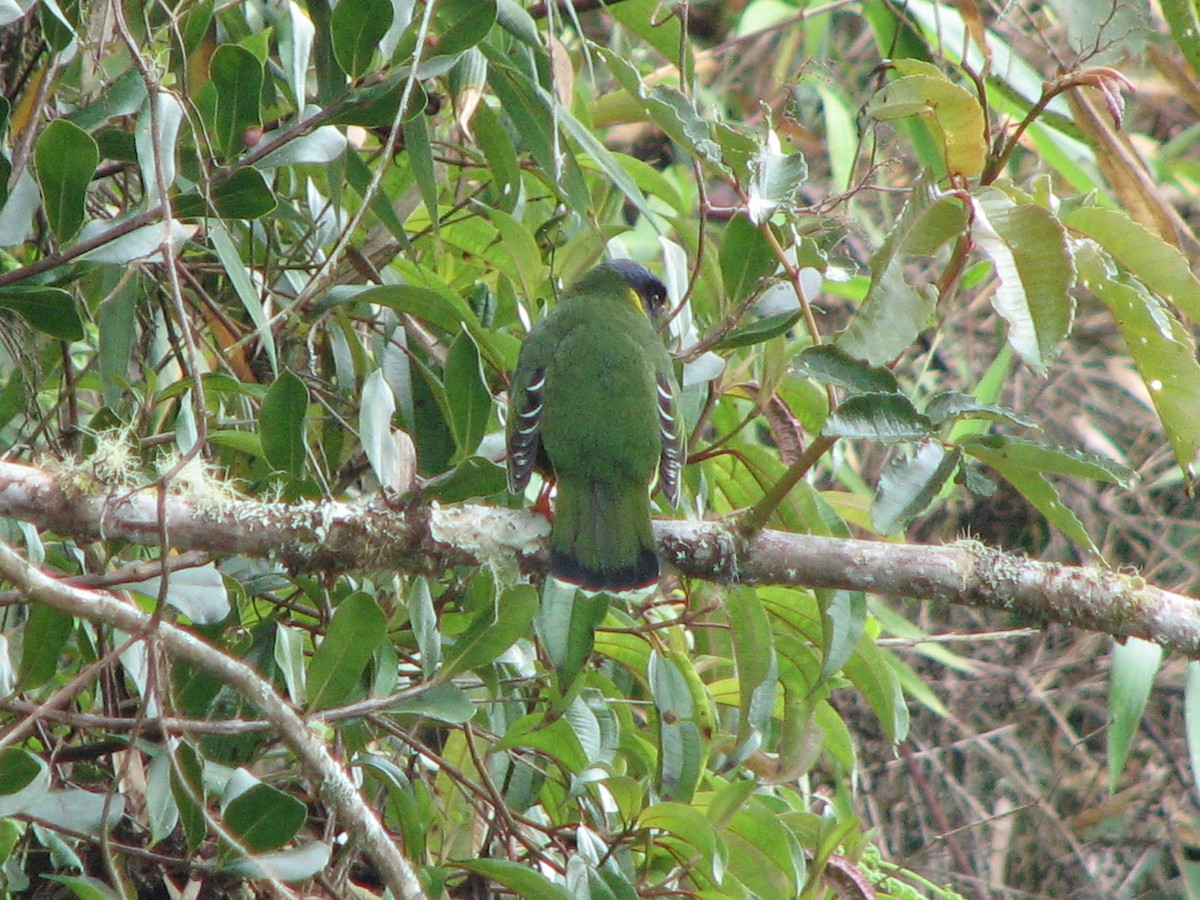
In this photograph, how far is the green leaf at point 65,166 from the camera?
2178 mm

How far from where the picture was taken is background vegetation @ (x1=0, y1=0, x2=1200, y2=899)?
2115 millimetres

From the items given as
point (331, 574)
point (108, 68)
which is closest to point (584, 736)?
point (331, 574)

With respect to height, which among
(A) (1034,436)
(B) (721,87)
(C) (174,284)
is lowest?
(A) (1034,436)

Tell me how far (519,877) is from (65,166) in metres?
1.48

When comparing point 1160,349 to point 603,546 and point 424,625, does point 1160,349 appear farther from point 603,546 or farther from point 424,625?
point 424,625

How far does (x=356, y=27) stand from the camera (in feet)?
7.80

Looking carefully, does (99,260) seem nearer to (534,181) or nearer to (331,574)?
(331,574)

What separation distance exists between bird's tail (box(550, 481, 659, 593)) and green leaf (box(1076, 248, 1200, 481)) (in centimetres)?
96

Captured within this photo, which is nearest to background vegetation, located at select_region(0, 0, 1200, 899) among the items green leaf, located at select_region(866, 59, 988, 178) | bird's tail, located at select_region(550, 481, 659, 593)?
green leaf, located at select_region(866, 59, 988, 178)

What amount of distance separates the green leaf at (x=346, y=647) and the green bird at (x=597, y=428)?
0.42 m

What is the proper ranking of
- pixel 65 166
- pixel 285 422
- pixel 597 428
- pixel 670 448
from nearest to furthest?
pixel 65 166
pixel 285 422
pixel 670 448
pixel 597 428

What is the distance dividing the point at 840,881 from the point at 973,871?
12.9ft

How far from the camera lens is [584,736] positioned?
106 inches

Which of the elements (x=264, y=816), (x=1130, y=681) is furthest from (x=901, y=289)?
(x=1130, y=681)
